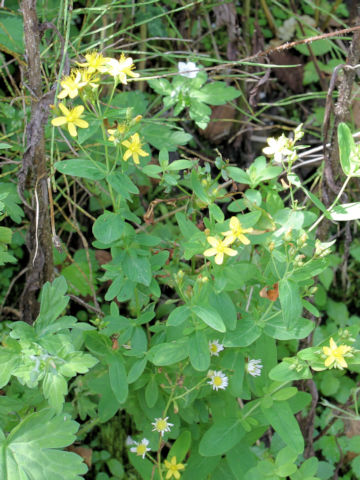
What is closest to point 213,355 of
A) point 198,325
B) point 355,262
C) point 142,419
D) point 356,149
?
point 198,325

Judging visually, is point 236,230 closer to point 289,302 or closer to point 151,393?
point 289,302

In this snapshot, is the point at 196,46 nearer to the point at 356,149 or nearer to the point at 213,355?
the point at 356,149

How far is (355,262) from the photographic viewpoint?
224 cm

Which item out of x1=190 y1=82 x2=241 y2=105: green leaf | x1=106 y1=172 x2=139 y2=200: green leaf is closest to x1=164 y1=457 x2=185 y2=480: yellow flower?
x1=106 y1=172 x2=139 y2=200: green leaf

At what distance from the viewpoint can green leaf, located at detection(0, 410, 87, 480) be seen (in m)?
1.08

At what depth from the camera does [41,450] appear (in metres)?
1.10

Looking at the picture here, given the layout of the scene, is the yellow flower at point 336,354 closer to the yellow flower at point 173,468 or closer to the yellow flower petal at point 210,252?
the yellow flower petal at point 210,252

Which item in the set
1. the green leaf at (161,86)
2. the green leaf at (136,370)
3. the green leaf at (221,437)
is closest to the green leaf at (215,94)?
the green leaf at (161,86)

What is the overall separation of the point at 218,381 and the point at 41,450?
1.49ft

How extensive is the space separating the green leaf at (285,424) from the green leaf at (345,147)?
0.58 m

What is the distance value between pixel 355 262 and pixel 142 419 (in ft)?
4.03

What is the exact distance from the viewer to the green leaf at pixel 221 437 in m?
1.24

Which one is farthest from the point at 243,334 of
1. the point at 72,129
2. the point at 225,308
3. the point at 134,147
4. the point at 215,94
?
the point at 215,94

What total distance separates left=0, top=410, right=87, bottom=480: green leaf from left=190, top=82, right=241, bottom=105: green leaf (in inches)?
44.2
